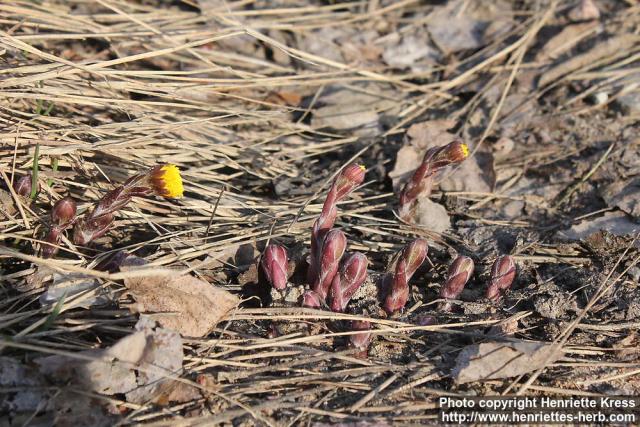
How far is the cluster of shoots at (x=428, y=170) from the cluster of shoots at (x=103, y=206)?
3.44ft

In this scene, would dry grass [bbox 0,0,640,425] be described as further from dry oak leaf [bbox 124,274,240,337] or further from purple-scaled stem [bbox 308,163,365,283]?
purple-scaled stem [bbox 308,163,365,283]

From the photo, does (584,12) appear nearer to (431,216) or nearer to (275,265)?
(431,216)

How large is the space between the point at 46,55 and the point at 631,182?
2.67 m

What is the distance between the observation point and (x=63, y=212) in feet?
7.69

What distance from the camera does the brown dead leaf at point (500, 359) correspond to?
2127 millimetres

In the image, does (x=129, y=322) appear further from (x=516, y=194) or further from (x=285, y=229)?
(x=516, y=194)

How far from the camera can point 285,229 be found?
2719 mm

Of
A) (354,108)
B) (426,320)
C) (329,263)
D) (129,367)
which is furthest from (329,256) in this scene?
(354,108)

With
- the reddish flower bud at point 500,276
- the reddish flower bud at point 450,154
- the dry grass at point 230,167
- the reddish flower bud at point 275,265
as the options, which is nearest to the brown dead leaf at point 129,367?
the dry grass at point 230,167

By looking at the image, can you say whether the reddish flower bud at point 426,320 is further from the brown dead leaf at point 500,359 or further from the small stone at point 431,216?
the small stone at point 431,216

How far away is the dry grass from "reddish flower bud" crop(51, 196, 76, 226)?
0.37 feet

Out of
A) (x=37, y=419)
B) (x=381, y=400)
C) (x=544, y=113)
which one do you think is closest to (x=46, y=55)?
(x=37, y=419)

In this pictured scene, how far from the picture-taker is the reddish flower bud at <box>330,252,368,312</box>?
234 cm

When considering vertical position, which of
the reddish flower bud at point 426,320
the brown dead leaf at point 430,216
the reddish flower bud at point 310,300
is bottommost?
the reddish flower bud at point 426,320
